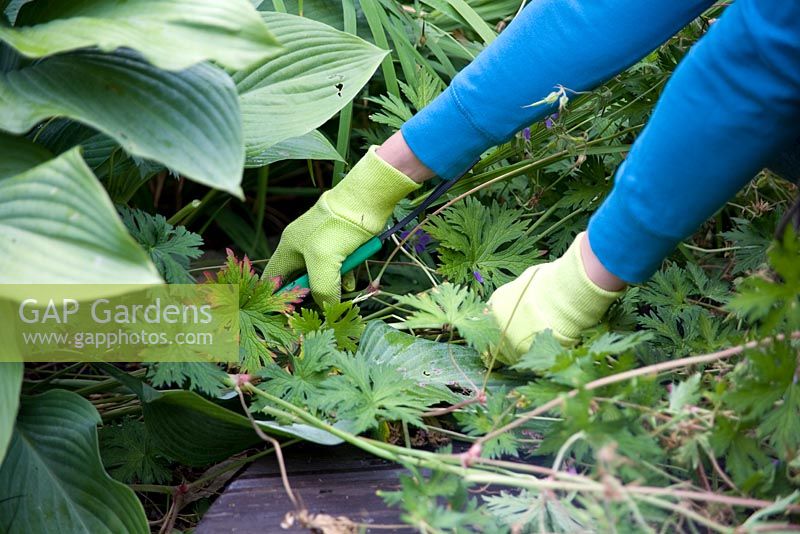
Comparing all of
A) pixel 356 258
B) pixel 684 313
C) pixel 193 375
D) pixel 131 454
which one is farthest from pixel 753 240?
pixel 131 454

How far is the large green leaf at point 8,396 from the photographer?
79cm

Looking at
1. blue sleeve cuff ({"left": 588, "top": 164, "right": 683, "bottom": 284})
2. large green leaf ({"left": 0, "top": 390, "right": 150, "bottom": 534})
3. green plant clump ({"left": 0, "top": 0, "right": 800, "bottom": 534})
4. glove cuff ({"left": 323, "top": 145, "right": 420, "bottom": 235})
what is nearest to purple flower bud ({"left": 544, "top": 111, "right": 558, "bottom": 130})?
green plant clump ({"left": 0, "top": 0, "right": 800, "bottom": 534})

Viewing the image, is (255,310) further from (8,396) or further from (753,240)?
(753,240)

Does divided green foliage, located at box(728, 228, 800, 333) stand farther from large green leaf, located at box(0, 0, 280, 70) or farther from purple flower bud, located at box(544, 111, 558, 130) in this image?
purple flower bud, located at box(544, 111, 558, 130)

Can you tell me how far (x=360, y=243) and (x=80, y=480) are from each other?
0.50 metres

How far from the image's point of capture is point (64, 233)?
735 millimetres

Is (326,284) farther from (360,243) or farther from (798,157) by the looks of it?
(798,157)

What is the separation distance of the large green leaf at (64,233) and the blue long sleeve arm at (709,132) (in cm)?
53

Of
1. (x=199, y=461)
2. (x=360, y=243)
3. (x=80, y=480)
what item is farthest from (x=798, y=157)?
(x=80, y=480)

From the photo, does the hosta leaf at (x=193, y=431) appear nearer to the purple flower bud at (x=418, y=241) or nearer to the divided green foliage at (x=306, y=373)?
the divided green foliage at (x=306, y=373)

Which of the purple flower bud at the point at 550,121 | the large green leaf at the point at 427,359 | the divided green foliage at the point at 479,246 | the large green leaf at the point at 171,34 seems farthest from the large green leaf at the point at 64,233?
the purple flower bud at the point at 550,121

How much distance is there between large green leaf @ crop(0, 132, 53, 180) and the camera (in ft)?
2.98

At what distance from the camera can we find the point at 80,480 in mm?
958

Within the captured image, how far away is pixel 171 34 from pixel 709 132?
0.55 m
